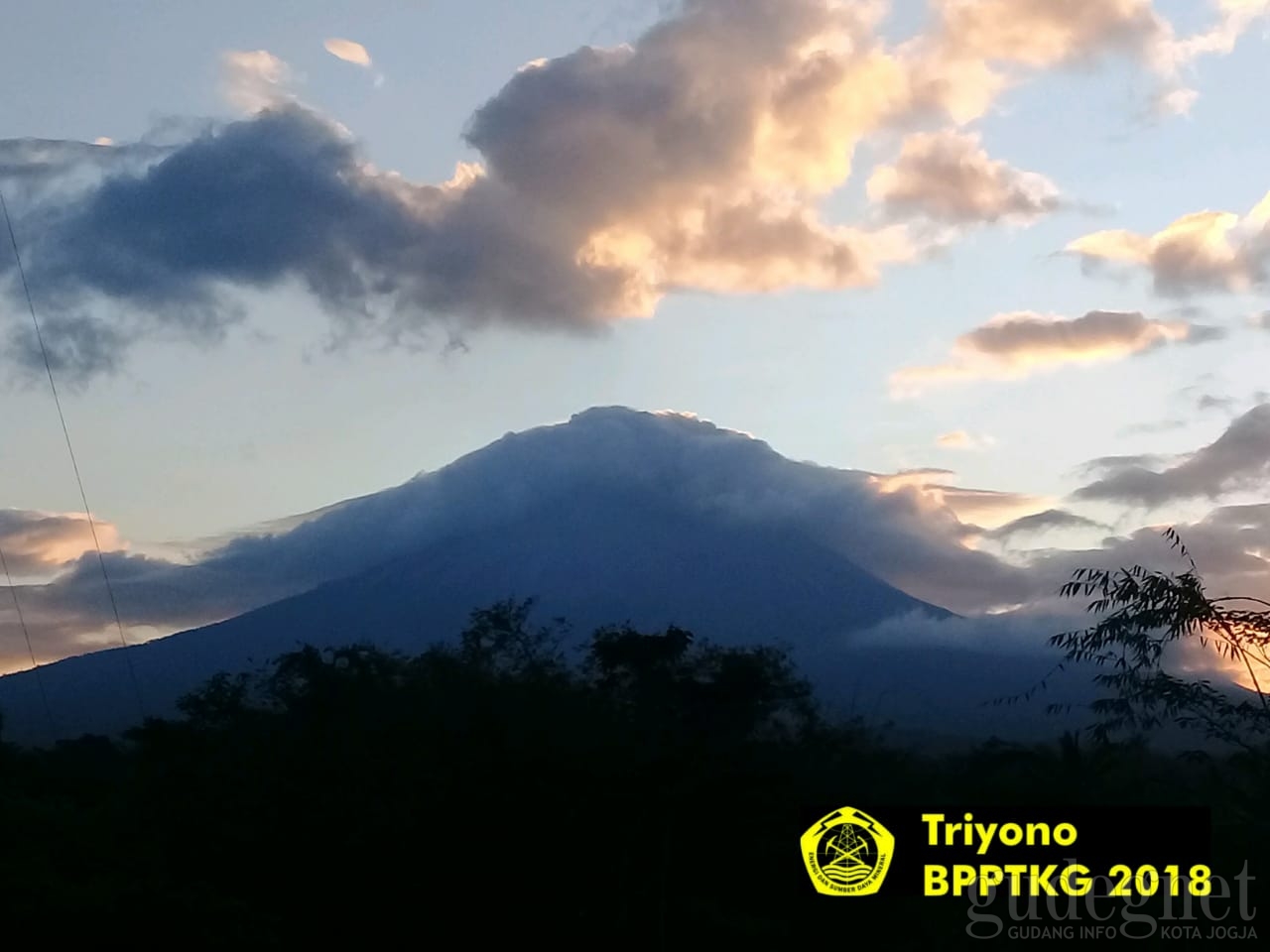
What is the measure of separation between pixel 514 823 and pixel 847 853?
5609 millimetres

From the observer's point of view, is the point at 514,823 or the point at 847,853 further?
the point at 514,823

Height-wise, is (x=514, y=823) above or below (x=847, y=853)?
above

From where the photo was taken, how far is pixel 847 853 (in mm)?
18875

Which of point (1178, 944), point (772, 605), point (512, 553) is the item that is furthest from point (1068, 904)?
point (512, 553)

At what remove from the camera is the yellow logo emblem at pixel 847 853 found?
18.2m

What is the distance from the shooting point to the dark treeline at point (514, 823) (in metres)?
20.1

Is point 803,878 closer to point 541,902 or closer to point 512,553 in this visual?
point 541,902

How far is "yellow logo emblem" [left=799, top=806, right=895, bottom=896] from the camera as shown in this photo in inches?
717

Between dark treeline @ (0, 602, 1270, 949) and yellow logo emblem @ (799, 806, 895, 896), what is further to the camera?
dark treeline @ (0, 602, 1270, 949)

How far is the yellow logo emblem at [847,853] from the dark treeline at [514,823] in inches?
41.1

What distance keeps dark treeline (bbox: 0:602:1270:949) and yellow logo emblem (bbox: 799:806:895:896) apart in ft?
3.43

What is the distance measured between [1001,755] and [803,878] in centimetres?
677

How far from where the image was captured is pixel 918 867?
704 inches

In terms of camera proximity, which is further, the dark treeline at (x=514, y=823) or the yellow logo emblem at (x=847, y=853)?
the dark treeline at (x=514, y=823)
